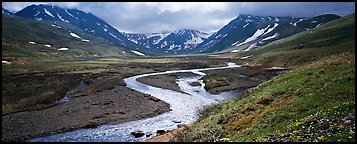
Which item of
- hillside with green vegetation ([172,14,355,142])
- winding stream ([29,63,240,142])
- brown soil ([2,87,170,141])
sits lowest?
winding stream ([29,63,240,142])

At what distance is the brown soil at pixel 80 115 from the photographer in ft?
137

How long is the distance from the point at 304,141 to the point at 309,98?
1365 centimetres

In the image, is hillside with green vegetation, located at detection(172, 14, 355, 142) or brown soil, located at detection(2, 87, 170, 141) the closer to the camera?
hillside with green vegetation, located at detection(172, 14, 355, 142)

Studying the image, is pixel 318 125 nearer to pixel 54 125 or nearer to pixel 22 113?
pixel 54 125

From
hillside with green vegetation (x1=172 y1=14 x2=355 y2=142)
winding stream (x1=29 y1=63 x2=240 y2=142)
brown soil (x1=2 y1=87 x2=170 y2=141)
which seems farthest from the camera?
brown soil (x1=2 y1=87 x2=170 y2=141)

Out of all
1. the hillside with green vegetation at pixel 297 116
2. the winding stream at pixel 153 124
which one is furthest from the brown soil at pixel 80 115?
the hillside with green vegetation at pixel 297 116

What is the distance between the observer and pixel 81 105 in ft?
191

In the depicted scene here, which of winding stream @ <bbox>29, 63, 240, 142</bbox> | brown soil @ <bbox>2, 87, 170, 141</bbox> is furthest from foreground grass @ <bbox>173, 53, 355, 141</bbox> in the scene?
brown soil @ <bbox>2, 87, 170, 141</bbox>

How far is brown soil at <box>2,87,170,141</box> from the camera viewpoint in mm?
41844

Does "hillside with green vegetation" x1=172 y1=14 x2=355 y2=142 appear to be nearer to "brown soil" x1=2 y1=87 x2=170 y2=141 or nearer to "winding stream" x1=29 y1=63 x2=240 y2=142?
"winding stream" x1=29 y1=63 x2=240 y2=142

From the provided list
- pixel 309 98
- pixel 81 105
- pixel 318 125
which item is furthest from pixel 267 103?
pixel 81 105

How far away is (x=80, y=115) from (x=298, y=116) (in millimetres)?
39282

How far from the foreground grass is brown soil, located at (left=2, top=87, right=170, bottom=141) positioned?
20.0m

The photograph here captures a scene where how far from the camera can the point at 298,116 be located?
24438 mm
